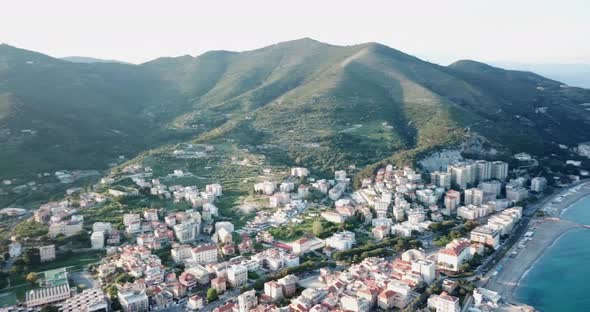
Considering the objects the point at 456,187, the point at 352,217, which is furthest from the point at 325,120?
the point at 352,217

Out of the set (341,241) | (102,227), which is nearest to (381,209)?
(341,241)

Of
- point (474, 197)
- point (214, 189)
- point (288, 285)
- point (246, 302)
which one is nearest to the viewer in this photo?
point (246, 302)

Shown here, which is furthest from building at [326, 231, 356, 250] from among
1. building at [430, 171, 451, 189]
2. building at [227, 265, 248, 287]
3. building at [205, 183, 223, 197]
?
building at [430, 171, 451, 189]

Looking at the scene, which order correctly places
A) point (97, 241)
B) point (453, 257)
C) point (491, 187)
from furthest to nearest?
point (491, 187), point (97, 241), point (453, 257)

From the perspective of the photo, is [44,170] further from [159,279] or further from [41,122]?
[159,279]

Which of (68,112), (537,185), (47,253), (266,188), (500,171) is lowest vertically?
(47,253)

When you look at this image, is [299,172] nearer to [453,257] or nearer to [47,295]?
[453,257]

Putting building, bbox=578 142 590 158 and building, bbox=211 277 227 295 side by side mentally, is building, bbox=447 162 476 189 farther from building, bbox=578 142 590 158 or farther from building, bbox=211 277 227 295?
building, bbox=211 277 227 295
